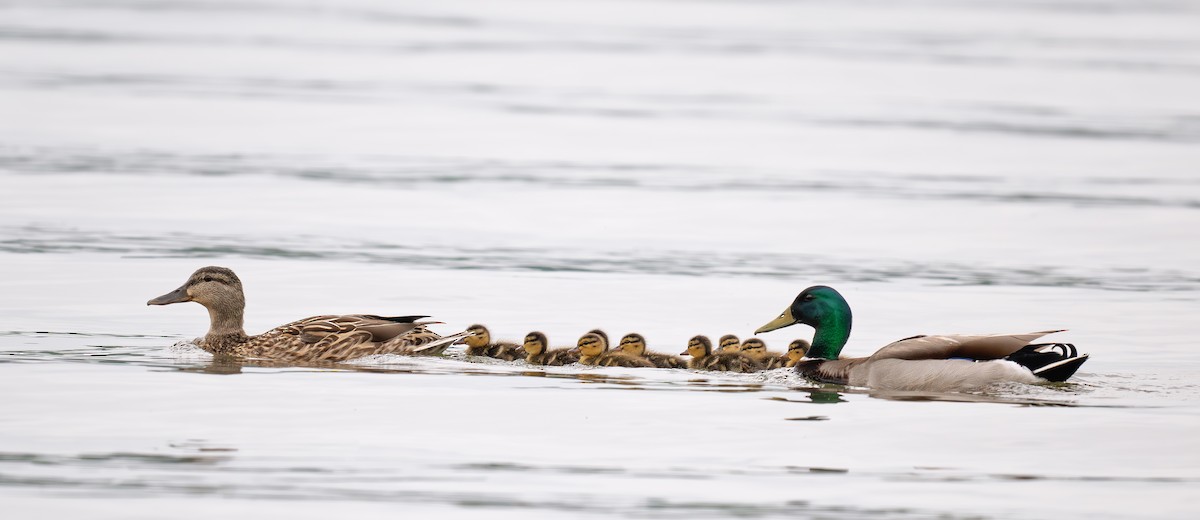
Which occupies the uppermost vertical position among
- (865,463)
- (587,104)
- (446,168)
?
(587,104)

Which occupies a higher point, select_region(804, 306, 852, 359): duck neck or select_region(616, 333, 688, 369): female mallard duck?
select_region(804, 306, 852, 359): duck neck

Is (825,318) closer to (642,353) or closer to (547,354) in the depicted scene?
(642,353)

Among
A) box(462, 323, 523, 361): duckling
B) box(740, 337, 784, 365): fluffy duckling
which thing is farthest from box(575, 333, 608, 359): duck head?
box(740, 337, 784, 365): fluffy duckling

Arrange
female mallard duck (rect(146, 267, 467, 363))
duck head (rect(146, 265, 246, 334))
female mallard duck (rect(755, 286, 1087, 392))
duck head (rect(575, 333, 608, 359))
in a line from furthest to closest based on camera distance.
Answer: duck head (rect(146, 265, 246, 334))
female mallard duck (rect(146, 267, 467, 363))
duck head (rect(575, 333, 608, 359))
female mallard duck (rect(755, 286, 1087, 392))

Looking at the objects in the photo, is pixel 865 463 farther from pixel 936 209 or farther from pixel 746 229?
pixel 936 209

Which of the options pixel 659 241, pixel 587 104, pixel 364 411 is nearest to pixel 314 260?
pixel 659 241

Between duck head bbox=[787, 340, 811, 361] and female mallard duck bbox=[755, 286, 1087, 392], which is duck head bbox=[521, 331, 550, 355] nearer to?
duck head bbox=[787, 340, 811, 361]

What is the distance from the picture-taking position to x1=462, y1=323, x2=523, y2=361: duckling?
12383 millimetres

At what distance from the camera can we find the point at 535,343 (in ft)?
40.0

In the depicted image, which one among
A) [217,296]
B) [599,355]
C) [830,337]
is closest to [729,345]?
[830,337]

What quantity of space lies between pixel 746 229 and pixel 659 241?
119 centimetres

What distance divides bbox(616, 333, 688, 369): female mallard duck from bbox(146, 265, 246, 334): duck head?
2455mm

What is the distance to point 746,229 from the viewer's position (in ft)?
62.3

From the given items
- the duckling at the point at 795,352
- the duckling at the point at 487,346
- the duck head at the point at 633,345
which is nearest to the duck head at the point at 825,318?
the duckling at the point at 795,352
